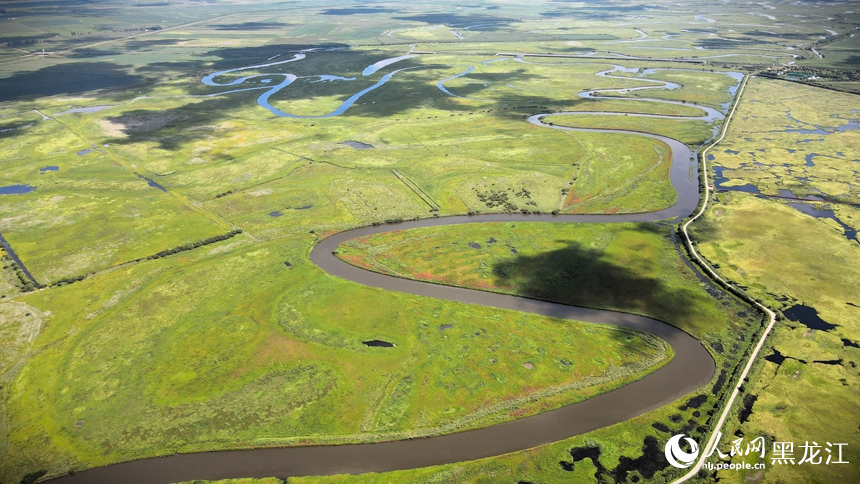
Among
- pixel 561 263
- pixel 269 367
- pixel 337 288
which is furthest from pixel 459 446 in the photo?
pixel 561 263

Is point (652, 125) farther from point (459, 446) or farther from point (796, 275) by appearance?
point (459, 446)

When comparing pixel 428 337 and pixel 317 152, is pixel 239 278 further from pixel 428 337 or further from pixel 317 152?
pixel 317 152

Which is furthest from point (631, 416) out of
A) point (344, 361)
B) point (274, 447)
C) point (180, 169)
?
point (180, 169)

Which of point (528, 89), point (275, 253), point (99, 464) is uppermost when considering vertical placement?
point (528, 89)

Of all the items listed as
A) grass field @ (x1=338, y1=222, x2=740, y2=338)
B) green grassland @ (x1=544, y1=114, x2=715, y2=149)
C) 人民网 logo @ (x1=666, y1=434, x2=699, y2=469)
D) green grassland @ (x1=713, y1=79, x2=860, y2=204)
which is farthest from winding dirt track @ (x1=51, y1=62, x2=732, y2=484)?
green grassland @ (x1=544, y1=114, x2=715, y2=149)

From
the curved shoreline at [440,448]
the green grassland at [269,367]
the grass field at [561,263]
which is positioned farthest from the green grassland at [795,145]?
the green grassland at [269,367]

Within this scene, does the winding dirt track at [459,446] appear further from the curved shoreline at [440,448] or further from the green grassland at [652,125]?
the green grassland at [652,125]
